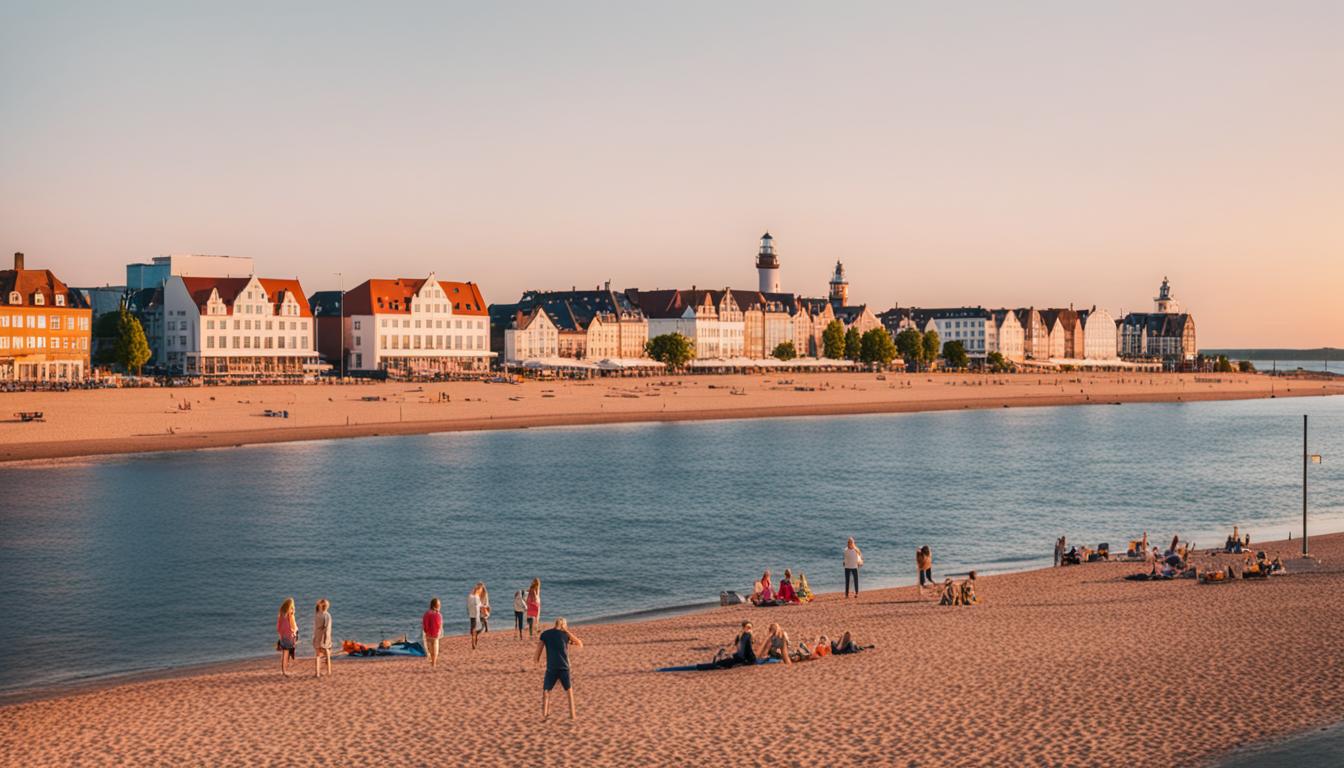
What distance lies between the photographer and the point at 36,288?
304 feet

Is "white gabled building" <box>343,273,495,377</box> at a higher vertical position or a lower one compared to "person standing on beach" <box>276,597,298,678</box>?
higher

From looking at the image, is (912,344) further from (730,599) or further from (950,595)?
(950,595)

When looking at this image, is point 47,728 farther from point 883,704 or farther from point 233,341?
point 233,341

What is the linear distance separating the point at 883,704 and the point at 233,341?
100.0 meters

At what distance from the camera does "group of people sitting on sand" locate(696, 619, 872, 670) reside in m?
18.5

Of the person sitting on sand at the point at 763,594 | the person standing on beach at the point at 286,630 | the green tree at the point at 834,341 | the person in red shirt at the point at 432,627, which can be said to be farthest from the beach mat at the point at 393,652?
the green tree at the point at 834,341

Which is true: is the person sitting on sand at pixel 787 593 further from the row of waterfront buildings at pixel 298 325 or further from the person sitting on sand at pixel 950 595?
the row of waterfront buildings at pixel 298 325

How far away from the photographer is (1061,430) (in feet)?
286

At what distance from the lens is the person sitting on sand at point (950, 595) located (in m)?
24.4

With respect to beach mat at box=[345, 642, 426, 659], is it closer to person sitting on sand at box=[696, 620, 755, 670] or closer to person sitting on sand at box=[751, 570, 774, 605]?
person sitting on sand at box=[696, 620, 755, 670]

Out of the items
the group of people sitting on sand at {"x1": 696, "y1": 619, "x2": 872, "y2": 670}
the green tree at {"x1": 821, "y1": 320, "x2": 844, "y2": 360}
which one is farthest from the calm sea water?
the green tree at {"x1": 821, "y1": 320, "x2": 844, "y2": 360}

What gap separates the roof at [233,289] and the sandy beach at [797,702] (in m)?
89.8

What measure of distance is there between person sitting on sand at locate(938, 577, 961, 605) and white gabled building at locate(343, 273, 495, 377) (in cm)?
9368

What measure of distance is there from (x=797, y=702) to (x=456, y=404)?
235 feet
